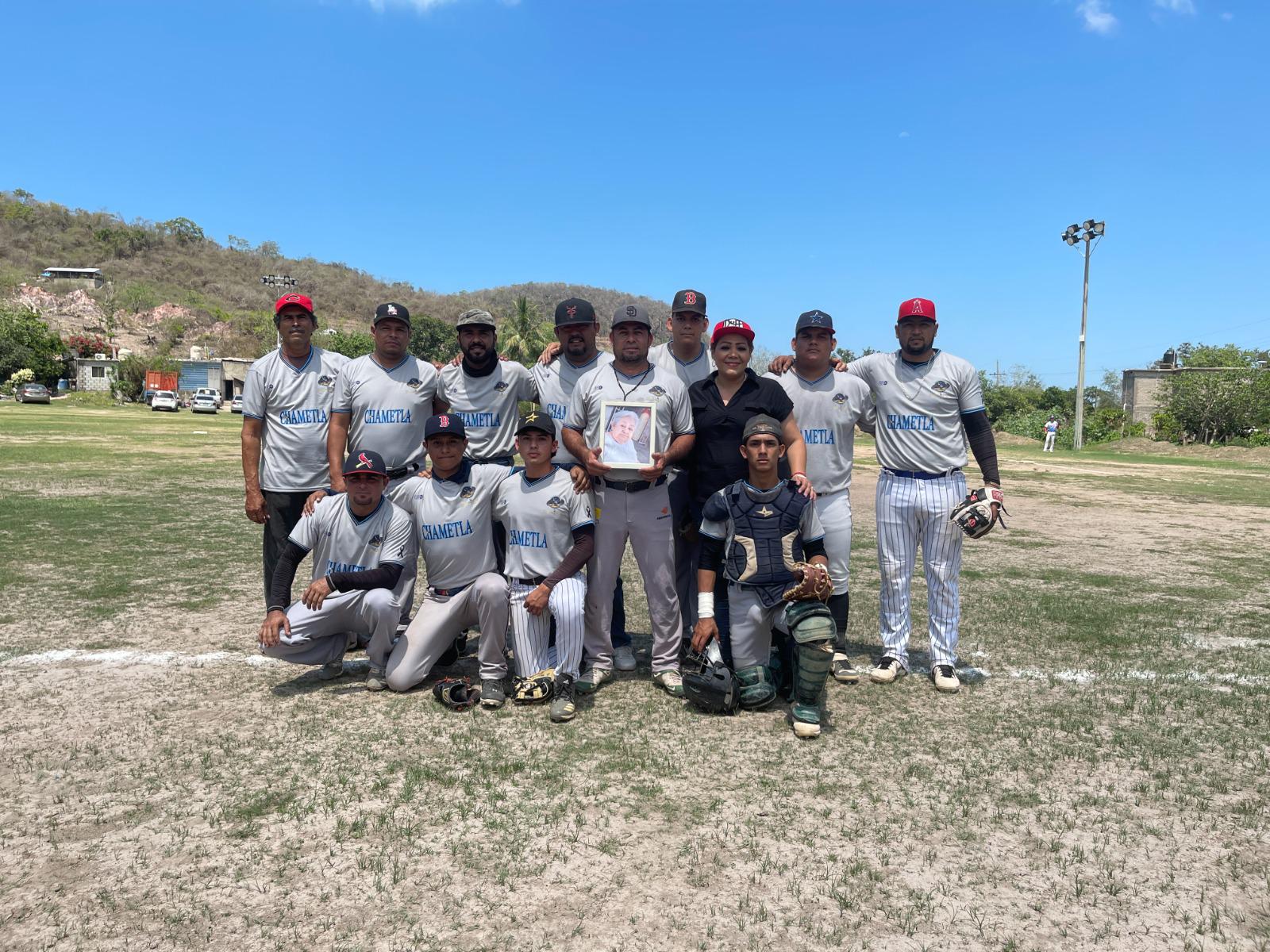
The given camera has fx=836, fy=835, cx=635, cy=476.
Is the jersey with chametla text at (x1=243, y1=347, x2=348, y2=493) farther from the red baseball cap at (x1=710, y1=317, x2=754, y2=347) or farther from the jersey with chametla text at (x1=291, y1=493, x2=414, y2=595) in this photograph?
the red baseball cap at (x1=710, y1=317, x2=754, y2=347)

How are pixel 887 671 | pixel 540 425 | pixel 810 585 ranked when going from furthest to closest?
pixel 887 671 → pixel 540 425 → pixel 810 585

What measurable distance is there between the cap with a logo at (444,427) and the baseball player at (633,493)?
2.13 feet

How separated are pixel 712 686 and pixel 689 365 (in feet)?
7.27

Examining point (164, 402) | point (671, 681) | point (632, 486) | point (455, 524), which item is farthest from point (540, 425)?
point (164, 402)

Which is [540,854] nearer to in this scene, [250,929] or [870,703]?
[250,929]

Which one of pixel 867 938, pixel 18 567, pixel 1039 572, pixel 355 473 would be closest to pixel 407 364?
pixel 355 473

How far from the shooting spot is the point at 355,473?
4.97 m

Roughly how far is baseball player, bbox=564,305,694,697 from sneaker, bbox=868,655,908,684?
4.13 feet

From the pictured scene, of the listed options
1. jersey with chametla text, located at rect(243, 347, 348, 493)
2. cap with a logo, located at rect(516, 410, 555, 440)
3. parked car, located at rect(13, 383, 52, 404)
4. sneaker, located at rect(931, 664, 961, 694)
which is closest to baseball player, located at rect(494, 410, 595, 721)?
cap with a logo, located at rect(516, 410, 555, 440)

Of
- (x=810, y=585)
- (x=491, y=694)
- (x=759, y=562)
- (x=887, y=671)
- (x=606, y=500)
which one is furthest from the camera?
(x=887, y=671)

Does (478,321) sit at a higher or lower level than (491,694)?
higher

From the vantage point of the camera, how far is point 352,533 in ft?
16.7

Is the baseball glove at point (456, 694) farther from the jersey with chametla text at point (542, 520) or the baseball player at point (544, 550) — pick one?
the jersey with chametla text at point (542, 520)

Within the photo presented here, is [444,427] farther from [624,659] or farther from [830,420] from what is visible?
[830,420]
